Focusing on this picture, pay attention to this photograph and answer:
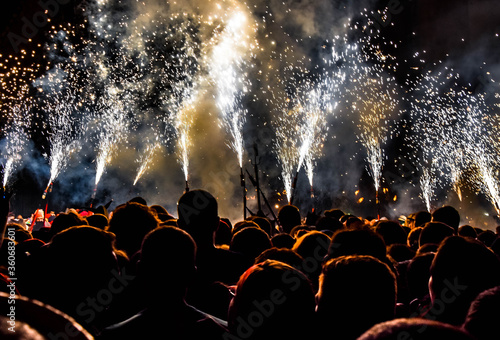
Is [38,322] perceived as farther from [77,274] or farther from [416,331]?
[77,274]

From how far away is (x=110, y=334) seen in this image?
6.07 feet

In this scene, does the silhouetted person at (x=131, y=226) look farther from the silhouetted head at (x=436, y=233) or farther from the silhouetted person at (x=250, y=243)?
the silhouetted head at (x=436, y=233)

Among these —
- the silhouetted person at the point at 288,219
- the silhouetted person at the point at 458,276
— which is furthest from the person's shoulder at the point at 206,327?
the silhouetted person at the point at 288,219

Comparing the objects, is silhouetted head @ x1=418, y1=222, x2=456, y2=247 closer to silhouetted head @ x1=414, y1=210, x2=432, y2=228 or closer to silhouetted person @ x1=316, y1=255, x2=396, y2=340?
silhouetted head @ x1=414, y1=210, x2=432, y2=228

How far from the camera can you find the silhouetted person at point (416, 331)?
71 centimetres

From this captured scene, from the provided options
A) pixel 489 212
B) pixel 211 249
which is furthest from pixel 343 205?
pixel 211 249

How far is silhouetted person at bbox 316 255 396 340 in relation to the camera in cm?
171

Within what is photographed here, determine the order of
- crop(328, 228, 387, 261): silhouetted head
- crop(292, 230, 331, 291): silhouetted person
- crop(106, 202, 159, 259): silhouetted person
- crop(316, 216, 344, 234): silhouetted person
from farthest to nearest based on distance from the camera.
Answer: crop(316, 216, 344, 234): silhouetted person → crop(106, 202, 159, 259): silhouetted person → crop(292, 230, 331, 291): silhouetted person → crop(328, 228, 387, 261): silhouetted head

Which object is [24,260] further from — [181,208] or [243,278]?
[243,278]

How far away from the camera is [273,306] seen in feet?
5.59

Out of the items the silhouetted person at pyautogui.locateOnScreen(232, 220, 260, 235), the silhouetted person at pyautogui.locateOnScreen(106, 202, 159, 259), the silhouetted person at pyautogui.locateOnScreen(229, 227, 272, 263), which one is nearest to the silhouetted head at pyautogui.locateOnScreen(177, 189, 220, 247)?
the silhouetted person at pyautogui.locateOnScreen(106, 202, 159, 259)

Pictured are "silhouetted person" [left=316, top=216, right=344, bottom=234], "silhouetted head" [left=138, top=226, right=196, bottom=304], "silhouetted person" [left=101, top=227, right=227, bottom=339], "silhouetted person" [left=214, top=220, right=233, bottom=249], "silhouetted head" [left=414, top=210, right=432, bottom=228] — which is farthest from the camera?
"silhouetted head" [left=414, top=210, right=432, bottom=228]

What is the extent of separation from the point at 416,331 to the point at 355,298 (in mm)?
1072

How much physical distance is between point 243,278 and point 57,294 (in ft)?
4.52
